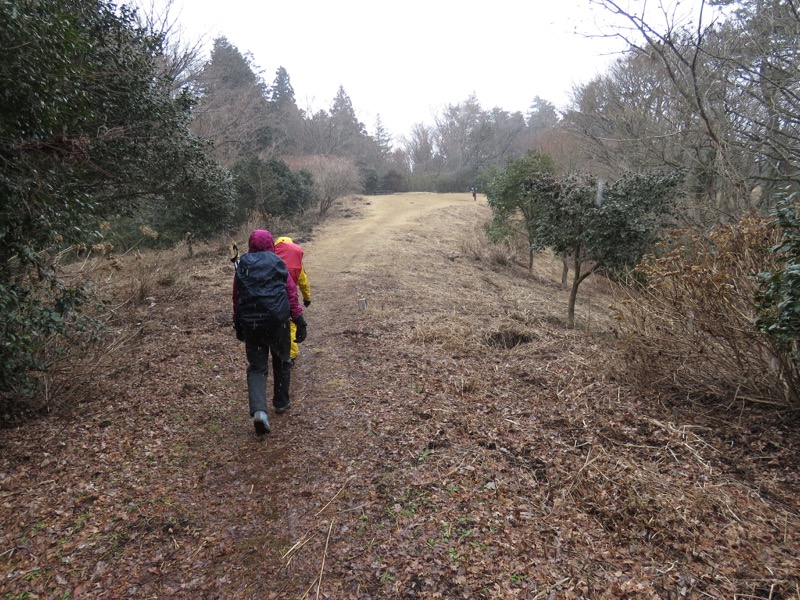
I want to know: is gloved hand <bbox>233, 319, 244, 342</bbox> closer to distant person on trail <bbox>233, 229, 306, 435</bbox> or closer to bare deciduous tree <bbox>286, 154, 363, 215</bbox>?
distant person on trail <bbox>233, 229, 306, 435</bbox>

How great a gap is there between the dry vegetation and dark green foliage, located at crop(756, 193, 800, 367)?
0.99m

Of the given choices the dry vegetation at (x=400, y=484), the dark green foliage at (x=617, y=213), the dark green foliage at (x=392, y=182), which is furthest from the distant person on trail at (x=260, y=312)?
the dark green foliage at (x=392, y=182)

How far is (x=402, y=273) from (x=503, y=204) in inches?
228

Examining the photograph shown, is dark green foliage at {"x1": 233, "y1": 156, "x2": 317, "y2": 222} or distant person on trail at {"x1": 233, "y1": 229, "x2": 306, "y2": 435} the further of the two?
dark green foliage at {"x1": 233, "y1": 156, "x2": 317, "y2": 222}

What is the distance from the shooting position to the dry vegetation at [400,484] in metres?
2.32

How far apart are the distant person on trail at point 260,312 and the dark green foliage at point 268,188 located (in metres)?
13.2

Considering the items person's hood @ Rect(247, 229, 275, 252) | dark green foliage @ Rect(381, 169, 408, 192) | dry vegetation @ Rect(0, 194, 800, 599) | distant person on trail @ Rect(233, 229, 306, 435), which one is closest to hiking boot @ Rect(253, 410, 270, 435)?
distant person on trail @ Rect(233, 229, 306, 435)

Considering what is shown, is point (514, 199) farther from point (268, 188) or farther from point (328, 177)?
point (328, 177)

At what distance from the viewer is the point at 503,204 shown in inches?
601

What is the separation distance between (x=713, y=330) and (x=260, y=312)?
146 inches

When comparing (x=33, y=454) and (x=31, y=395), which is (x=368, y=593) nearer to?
(x=33, y=454)

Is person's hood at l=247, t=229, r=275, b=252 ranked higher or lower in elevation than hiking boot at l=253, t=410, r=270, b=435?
higher

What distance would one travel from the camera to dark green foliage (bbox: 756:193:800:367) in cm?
252

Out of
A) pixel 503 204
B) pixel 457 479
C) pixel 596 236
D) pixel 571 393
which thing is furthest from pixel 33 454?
pixel 503 204
